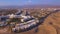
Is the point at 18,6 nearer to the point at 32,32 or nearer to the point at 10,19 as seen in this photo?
the point at 10,19

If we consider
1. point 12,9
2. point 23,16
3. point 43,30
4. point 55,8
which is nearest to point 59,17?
point 55,8

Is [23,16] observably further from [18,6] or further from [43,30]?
[43,30]

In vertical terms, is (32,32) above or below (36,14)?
below

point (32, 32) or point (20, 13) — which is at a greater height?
point (20, 13)

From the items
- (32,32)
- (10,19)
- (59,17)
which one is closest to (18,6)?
(10,19)

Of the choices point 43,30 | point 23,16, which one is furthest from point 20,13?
point 43,30

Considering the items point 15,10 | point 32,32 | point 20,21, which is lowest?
point 32,32

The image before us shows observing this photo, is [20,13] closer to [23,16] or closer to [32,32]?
[23,16]
